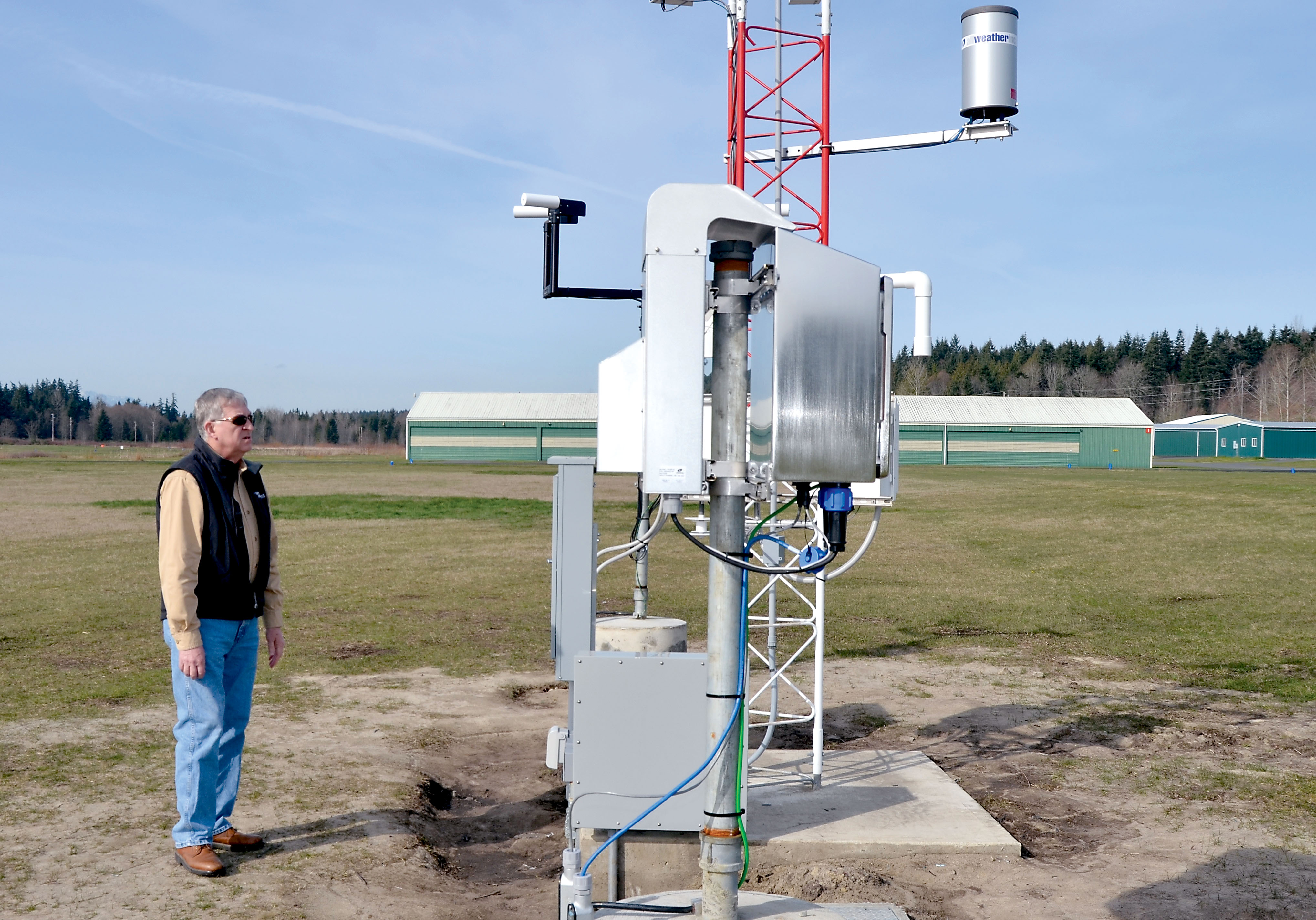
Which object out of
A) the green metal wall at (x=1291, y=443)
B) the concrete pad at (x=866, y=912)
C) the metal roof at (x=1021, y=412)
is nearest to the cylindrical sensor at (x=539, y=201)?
the concrete pad at (x=866, y=912)

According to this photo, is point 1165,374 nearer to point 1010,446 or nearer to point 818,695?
point 1010,446

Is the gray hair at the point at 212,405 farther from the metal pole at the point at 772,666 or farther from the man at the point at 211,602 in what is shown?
the metal pole at the point at 772,666

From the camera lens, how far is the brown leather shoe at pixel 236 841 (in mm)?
5188

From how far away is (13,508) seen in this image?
27016mm

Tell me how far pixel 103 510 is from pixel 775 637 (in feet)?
81.8

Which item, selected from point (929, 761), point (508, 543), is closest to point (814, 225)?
point (929, 761)

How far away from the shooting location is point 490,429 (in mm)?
66875

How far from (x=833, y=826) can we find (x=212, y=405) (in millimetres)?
3817

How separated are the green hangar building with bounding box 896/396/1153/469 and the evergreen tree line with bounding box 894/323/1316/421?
133 ft

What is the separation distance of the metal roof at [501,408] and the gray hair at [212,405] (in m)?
60.2

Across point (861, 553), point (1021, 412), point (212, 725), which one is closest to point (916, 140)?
point (861, 553)

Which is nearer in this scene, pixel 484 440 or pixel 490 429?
pixel 490 429

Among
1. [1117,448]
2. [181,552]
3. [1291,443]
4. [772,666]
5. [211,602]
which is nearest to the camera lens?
[181,552]

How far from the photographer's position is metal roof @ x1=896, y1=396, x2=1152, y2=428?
6431 centimetres
